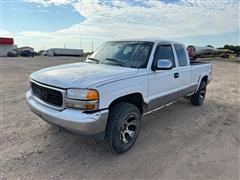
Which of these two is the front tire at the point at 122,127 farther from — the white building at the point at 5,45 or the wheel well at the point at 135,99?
the white building at the point at 5,45

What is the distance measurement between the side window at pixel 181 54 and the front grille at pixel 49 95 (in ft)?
9.69

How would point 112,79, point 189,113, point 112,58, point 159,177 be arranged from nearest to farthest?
point 159,177 → point 112,79 → point 112,58 → point 189,113

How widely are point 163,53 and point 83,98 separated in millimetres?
2234

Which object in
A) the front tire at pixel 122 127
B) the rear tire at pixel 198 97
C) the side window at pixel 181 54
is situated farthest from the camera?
the rear tire at pixel 198 97

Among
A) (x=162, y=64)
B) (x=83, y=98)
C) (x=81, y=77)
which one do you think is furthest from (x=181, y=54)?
(x=83, y=98)

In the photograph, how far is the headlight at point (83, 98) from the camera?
273cm

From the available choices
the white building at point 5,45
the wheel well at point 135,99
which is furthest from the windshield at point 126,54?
the white building at point 5,45

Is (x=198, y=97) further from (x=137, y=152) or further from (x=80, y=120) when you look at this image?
(x=80, y=120)

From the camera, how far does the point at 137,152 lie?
3.40 m

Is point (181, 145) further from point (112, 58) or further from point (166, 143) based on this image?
point (112, 58)

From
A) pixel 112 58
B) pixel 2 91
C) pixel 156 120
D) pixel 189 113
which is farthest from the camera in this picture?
pixel 2 91

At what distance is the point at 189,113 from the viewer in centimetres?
533

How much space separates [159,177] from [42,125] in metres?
2.66

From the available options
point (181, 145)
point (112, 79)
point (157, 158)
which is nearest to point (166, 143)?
point (181, 145)
